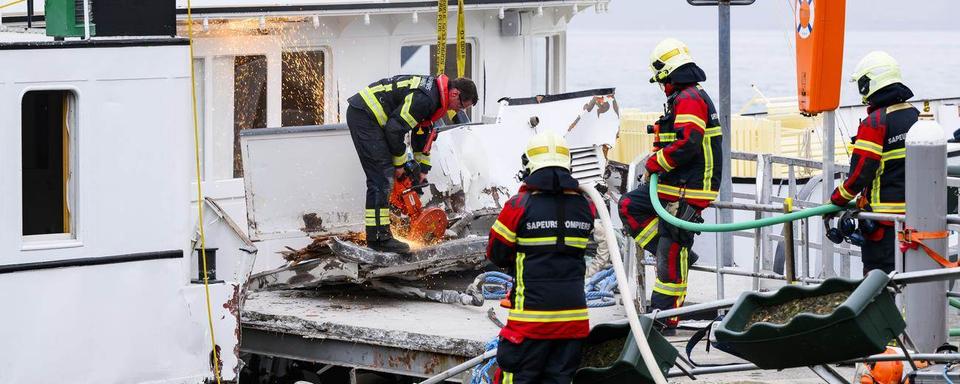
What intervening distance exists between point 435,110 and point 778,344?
394 cm

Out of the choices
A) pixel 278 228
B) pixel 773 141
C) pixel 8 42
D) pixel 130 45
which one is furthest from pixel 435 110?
pixel 773 141

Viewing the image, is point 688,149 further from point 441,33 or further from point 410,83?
point 441,33

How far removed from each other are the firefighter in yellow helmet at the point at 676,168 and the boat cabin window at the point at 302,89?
375 centimetres

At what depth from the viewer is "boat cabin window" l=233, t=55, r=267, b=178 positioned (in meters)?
10.7

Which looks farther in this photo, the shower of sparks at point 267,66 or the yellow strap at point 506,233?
the shower of sparks at point 267,66

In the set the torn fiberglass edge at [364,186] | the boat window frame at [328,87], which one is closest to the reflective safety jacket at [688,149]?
the torn fiberglass edge at [364,186]

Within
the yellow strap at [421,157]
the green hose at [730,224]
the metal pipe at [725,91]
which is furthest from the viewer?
the metal pipe at [725,91]

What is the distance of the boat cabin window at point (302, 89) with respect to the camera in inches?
435

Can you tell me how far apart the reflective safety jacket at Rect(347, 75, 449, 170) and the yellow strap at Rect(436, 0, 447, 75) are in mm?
1847

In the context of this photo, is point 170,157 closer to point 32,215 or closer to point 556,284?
point 32,215

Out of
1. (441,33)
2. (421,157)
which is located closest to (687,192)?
(421,157)

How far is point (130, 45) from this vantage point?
7.55 metres

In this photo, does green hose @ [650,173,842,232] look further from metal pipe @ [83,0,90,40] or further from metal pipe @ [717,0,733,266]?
metal pipe @ [83,0,90,40]

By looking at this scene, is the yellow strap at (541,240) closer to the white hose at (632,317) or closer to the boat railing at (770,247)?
the white hose at (632,317)
